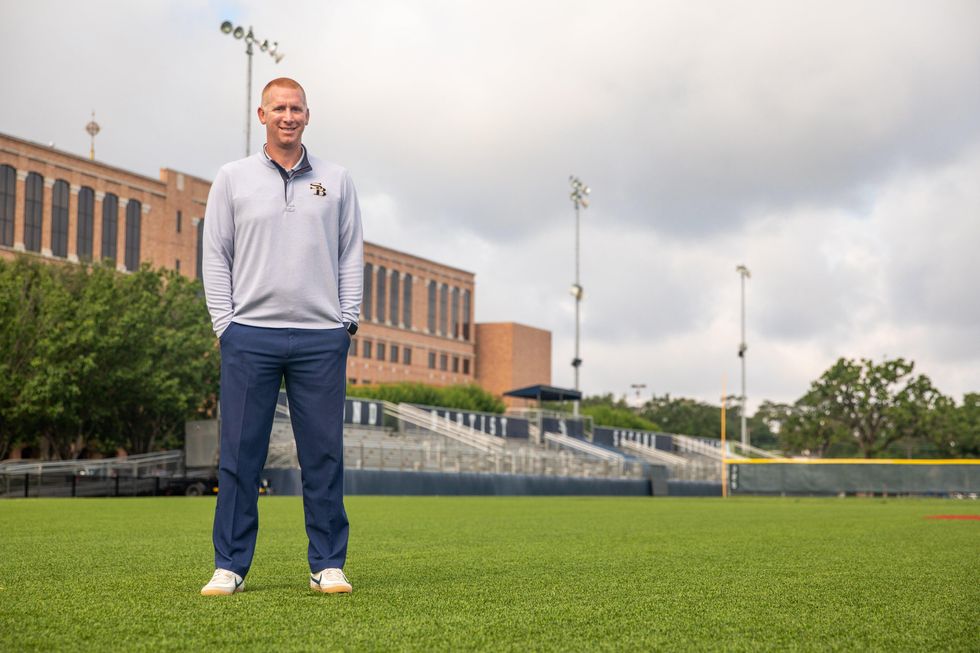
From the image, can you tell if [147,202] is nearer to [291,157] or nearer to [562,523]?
[562,523]

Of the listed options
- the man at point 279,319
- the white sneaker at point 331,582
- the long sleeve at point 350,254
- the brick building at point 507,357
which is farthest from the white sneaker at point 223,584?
the brick building at point 507,357

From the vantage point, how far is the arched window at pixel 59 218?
56875mm

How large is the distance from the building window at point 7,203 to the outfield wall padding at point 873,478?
127 feet

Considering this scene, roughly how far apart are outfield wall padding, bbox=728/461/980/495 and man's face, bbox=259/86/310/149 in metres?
34.4

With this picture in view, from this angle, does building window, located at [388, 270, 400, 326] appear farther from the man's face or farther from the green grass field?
the man's face

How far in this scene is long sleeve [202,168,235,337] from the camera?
4.80m

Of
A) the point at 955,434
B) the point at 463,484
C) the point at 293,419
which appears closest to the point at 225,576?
the point at 293,419

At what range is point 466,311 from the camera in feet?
298

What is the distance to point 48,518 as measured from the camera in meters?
12.2

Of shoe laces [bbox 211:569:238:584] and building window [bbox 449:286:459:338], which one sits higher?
building window [bbox 449:286:459:338]

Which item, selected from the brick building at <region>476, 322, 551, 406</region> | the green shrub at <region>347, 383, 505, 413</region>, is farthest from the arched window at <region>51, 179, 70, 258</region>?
the brick building at <region>476, 322, 551, 406</region>

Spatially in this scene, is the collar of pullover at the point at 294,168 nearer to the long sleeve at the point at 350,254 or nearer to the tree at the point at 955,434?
the long sleeve at the point at 350,254

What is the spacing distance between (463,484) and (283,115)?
106 ft

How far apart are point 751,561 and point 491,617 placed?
3.18 metres
